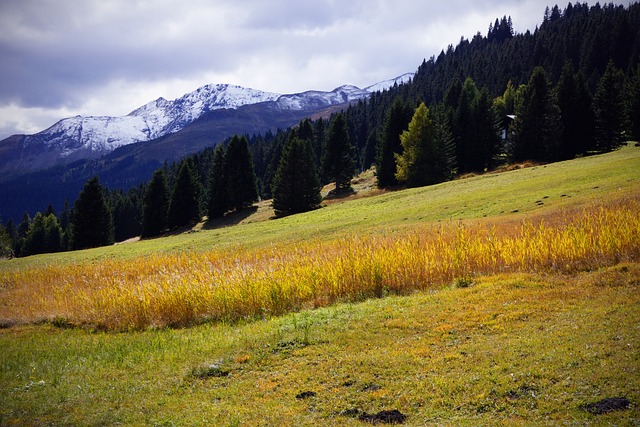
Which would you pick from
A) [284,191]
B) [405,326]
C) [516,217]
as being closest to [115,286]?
[405,326]

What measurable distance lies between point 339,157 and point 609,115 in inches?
1604

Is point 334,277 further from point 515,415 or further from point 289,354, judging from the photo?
point 515,415

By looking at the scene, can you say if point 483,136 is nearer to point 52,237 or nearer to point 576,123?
point 576,123

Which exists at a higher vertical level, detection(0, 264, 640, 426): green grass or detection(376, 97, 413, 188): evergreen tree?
detection(376, 97, 413, 188): evergreen tree

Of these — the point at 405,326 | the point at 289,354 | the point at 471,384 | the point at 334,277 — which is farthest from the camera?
the point at 334,277

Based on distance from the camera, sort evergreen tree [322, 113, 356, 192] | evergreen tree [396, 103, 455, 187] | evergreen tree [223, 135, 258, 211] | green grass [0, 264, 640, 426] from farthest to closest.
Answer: evergreen tree [322, 113, 356, 192], evergreen tree [223, 135, 258, 211], evergreen tree [396, 103, 455, 187], green grass [0, 264, 640, 426]

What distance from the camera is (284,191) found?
58.1 metres

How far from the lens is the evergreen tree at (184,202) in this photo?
218 feet

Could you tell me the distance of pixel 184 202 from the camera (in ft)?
219

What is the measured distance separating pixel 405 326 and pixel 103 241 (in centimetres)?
A: 6405

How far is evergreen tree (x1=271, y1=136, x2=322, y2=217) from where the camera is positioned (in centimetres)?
5794

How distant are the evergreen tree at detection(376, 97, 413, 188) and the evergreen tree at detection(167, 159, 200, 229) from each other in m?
32.1

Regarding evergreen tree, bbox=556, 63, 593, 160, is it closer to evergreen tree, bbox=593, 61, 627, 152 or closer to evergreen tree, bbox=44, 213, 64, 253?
evergreen tree, bbox=593, 61, 627, 152

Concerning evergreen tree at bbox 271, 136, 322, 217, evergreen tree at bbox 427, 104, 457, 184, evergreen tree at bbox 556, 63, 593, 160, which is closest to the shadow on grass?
evergreen tree at bbox 271, 136, 322, 217
